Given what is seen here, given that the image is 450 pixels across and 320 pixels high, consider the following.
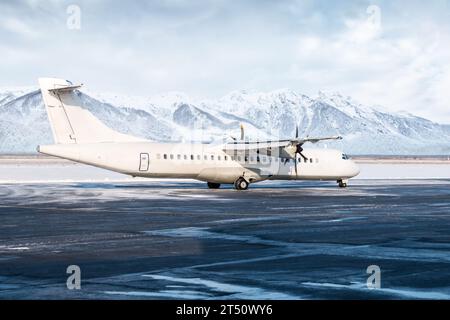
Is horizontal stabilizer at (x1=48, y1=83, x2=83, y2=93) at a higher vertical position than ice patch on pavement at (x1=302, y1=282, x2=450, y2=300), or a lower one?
higher

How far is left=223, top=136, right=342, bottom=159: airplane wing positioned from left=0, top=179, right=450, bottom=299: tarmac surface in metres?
14.8

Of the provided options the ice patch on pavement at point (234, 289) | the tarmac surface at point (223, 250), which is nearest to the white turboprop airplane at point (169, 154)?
the tarmac surface at point (223, 250)

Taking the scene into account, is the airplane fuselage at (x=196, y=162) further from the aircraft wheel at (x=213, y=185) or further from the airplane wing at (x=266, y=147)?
the aircraft wheel at (x=213, y=185)

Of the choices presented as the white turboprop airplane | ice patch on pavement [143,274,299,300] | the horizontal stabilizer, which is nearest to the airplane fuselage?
the white turboprop airplane

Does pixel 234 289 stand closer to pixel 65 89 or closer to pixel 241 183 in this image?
pixel 65 89

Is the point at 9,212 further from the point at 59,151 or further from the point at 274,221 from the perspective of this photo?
the point at 59,151

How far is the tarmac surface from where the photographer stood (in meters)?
12.2

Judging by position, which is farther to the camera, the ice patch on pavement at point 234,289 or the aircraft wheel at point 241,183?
the aircraft wheel at point 241,183

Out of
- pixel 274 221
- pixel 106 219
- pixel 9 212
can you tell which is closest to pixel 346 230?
pixel 274 221

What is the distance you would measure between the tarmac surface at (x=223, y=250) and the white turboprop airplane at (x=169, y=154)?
409 inches

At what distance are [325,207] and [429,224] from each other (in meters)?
7.77

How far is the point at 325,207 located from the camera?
103 ft

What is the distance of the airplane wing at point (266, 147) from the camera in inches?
1854

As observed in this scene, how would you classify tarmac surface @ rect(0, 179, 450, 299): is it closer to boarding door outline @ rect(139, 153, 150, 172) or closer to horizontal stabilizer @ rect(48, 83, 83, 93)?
boarding door outline @ rect(139, 153, 150, 172)
